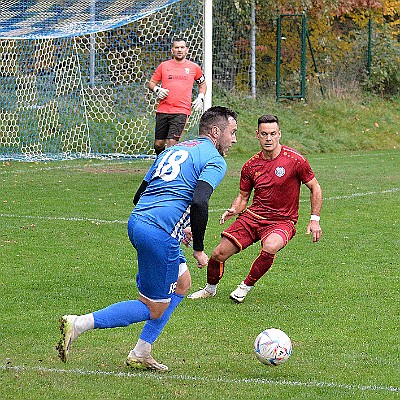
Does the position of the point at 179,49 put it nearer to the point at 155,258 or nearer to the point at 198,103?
the point at 198,103

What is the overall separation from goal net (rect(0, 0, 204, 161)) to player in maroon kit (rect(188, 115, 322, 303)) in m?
10.1

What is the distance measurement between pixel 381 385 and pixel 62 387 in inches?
70.9

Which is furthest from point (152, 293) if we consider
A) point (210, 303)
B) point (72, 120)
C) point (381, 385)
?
point (72, 120)

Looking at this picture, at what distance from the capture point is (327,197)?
46.6 feet

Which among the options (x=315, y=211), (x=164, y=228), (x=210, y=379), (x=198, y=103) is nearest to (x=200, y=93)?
(x=198, y=103)

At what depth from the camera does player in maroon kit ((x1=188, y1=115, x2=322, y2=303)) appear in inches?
309

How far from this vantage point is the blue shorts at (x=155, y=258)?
5586 mm

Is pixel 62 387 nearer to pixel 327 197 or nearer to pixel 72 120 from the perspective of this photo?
pixel 327 197

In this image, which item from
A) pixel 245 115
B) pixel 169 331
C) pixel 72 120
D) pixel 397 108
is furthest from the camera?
pixel 397 108

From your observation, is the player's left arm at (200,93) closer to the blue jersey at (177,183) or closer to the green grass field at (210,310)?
the green grass field at (210,310)

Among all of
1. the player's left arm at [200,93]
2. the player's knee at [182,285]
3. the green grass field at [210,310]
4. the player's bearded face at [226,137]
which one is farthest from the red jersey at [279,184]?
the player's left arm at [200,93]

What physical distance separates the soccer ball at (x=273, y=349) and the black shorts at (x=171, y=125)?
9.07 meters

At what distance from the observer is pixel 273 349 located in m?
5.62

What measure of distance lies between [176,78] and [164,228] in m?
9.17
